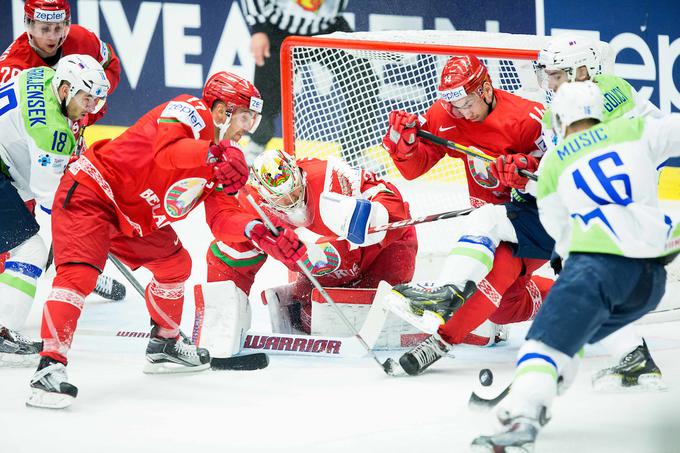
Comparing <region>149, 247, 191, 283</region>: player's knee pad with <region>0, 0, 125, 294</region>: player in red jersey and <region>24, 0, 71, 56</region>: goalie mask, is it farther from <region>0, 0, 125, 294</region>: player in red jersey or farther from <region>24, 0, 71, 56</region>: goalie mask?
<region>24, 0, 71, 56</region>: goalie mask

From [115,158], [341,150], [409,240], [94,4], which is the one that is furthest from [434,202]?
[94,4]

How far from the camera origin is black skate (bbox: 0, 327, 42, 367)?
326cm

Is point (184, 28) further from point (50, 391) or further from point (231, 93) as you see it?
point (50, 391)

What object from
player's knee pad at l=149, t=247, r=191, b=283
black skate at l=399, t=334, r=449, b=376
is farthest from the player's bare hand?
black skate at l=399, t=334, r=449, b=376

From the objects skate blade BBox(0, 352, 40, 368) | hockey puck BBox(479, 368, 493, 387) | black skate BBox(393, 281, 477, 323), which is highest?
black skate BBox(393, 281, 477, 323)

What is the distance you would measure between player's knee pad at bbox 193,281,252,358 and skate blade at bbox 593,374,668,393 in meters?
1.23

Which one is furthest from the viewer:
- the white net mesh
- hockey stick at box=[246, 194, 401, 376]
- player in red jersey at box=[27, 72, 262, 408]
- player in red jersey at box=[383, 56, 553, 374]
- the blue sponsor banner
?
the blue sponsor banner

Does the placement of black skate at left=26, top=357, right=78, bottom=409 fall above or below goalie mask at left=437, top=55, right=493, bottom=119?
below

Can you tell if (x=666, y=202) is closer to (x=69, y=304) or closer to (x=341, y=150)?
(x=341, y=150)

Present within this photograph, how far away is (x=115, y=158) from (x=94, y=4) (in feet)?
9.25

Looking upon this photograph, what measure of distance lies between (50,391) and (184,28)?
3.35m

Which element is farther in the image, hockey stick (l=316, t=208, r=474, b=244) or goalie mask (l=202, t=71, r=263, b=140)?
hockey stick (l=316, t=208, r=474, b=244)

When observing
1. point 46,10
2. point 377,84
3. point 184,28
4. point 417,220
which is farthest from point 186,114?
point 184,28

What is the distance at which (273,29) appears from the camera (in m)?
5.72
